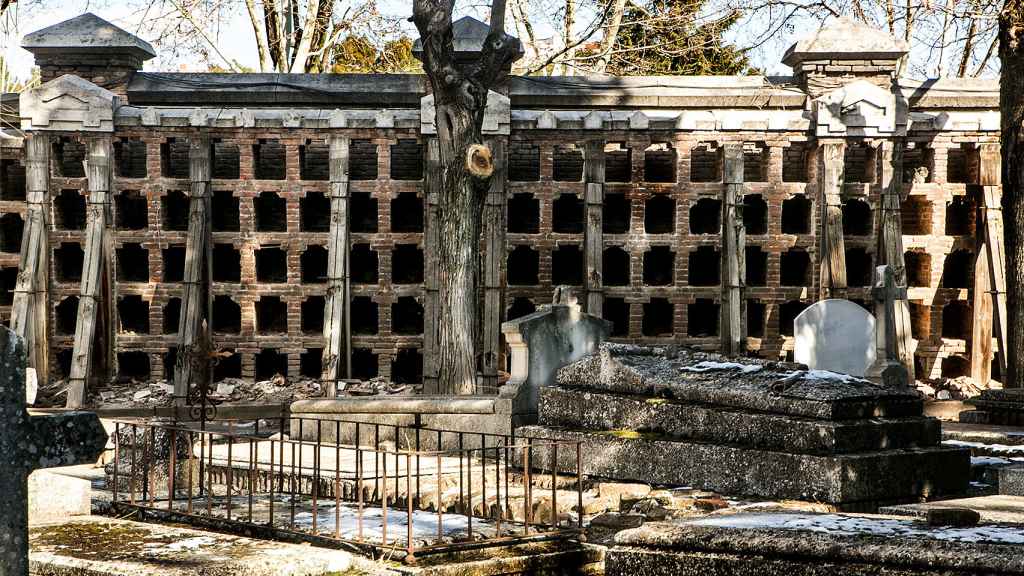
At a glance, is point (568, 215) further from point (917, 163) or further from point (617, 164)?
point (917, 163)

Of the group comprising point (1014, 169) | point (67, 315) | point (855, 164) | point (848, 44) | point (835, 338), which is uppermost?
point (848, 44)

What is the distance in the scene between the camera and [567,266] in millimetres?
16391

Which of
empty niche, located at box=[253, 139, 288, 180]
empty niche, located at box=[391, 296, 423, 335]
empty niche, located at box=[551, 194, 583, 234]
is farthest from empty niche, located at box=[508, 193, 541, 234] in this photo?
empty niche, located at box=[253, 139, 288, 180]

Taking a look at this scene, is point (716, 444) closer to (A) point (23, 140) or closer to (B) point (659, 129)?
(B) point (659, 129)

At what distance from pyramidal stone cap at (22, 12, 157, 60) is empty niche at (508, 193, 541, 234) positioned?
4.78 metres

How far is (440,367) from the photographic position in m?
13.4

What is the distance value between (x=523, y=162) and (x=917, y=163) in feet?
15.8

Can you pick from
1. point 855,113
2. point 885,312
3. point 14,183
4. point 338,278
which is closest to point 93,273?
point 14,183

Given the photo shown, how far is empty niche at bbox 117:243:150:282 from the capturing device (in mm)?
16041

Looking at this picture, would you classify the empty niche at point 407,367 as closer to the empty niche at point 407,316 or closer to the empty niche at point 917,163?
the empty niche at point 407,316

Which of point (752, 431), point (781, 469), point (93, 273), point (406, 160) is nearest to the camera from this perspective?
point (781, 469)

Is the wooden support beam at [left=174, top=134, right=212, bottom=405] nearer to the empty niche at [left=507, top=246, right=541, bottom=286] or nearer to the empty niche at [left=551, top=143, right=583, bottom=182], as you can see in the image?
the empty niche at [left=507, top=246, right=541, bottom=286]

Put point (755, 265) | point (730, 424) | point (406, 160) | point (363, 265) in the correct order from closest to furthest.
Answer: point (730, 424), point (755, 265), point (406, 160), point (363, 265)

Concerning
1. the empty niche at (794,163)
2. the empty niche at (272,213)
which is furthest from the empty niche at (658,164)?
the empty niche at (272,213)
